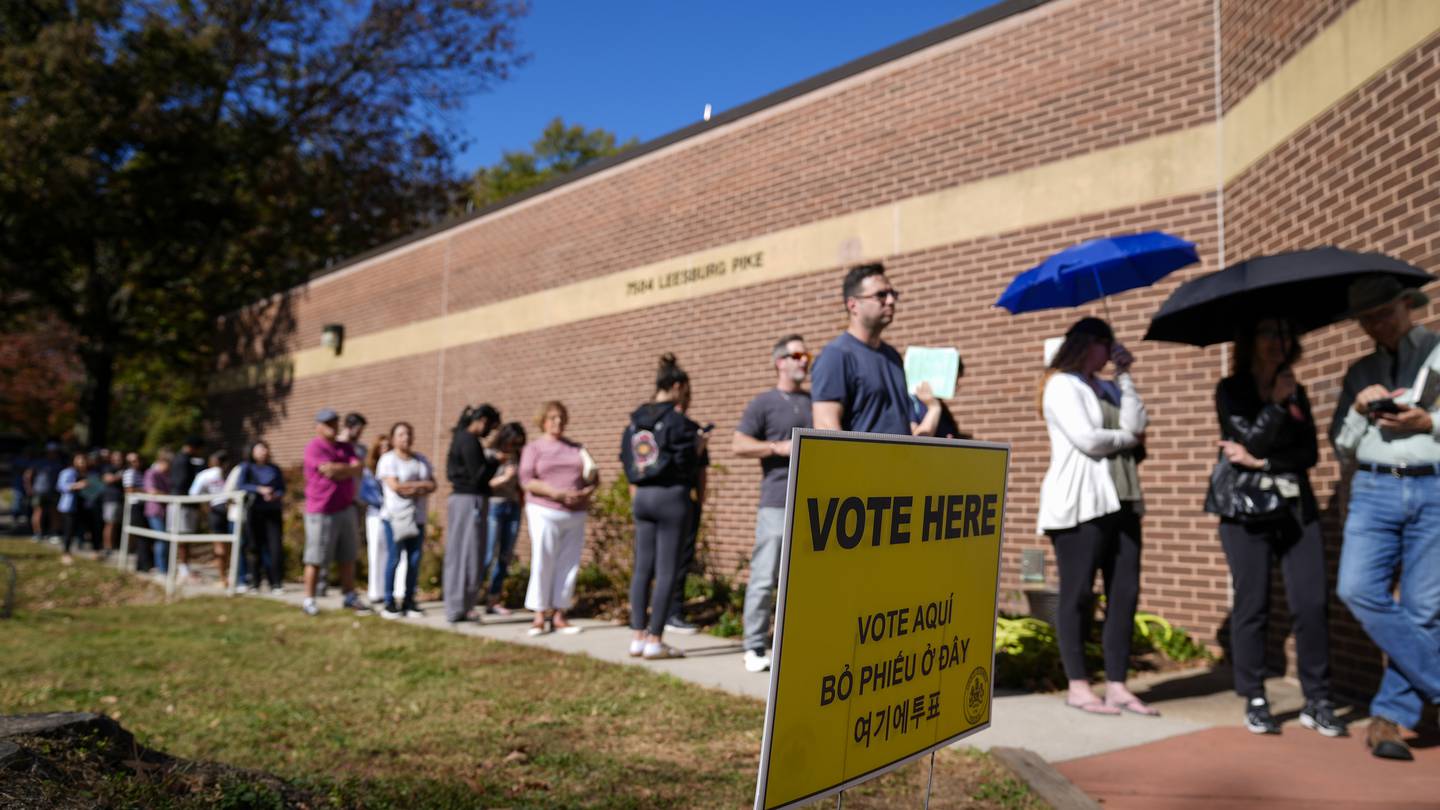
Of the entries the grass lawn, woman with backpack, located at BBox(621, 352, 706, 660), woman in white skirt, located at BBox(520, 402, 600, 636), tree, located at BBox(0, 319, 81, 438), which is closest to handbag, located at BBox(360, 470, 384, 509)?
the grass lawn

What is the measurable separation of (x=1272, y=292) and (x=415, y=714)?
478 centimetres

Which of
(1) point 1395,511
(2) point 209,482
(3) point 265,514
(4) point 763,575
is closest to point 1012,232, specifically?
(4) point 763,575

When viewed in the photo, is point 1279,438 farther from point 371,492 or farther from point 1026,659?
point 371,492

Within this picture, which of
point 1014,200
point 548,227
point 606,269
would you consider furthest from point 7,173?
point 1014,200

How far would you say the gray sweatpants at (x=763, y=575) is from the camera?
5.43 metres

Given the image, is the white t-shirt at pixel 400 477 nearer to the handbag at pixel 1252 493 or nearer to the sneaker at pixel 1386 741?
the handbag at pixel 1252 493


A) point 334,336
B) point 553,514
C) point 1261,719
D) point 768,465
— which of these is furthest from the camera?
point 334,336

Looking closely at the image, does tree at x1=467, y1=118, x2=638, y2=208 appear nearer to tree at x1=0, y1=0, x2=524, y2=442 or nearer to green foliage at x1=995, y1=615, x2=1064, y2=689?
tree at x1=0, y1=0, x2=524, y2=442

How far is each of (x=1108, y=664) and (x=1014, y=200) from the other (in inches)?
168

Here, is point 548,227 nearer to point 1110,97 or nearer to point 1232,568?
point 1110,97

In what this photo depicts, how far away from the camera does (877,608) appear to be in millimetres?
2184

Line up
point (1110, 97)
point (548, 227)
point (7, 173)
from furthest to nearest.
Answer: point (7, 173), point (548, 227), point (1110, 97)

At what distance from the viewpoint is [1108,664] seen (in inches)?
187

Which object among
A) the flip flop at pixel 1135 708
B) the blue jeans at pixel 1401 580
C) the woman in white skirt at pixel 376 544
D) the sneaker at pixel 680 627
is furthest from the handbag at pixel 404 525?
the blue jeans at pixel 1401 580
